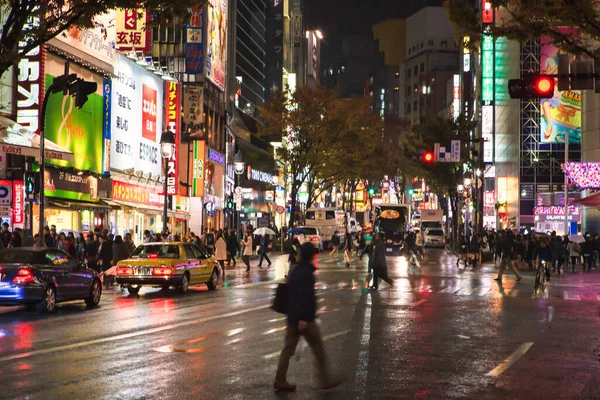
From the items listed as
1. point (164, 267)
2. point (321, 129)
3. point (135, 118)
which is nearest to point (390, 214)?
point (321, 129)

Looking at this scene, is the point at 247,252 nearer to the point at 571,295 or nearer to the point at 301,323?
the point at 571,295

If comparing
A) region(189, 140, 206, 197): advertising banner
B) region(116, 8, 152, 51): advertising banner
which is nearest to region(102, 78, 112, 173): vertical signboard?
region(116, 8, 152, 51): advertising banner

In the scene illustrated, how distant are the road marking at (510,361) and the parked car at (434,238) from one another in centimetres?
6429

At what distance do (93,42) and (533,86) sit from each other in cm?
2545

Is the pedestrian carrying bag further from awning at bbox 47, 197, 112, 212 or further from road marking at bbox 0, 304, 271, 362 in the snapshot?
awning at bbox 47, 197, 112, 212

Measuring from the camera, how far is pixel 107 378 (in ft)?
33.9

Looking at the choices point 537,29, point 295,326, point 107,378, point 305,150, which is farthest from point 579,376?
point 305,150

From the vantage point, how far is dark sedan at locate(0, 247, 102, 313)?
18.4 m

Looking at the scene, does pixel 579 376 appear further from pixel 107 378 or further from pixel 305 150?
pixel 305 150

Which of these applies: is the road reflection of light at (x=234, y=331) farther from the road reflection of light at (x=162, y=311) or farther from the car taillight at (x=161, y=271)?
the car taillight at (x=161, y=271)

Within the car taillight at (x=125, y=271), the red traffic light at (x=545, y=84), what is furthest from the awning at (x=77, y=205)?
the red traffic light at (x=545, y=84)

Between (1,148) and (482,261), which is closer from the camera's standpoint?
(1,148)

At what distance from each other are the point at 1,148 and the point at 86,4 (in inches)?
347

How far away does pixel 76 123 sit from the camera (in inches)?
1527
